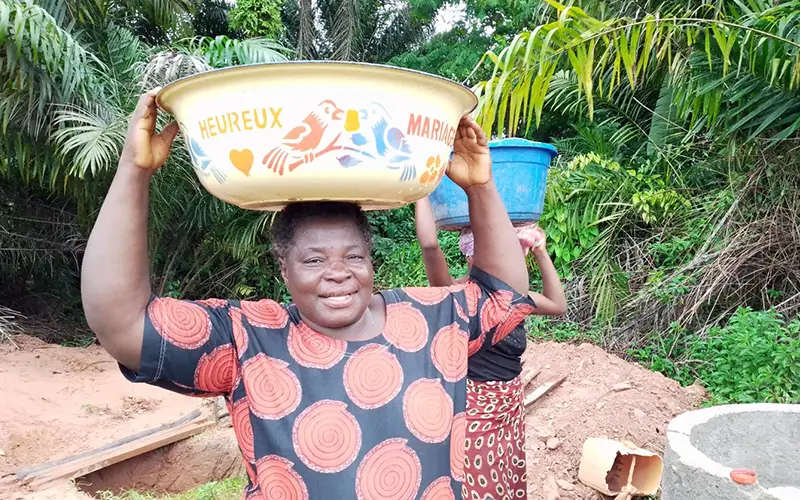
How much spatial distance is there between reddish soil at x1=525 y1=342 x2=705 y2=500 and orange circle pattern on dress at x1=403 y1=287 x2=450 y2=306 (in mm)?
2639

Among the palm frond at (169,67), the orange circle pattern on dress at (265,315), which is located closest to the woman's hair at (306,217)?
the orange circle pattern on dress at (265,315)

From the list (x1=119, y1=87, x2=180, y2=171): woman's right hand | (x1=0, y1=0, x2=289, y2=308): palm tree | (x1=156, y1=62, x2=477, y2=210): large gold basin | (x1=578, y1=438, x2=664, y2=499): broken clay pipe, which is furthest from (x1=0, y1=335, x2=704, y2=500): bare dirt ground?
(x1=119, y1=87, x2=180, y2=171): woman's right hand

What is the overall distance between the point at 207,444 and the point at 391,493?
13.8 feet

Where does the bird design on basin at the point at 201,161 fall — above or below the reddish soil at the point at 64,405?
above

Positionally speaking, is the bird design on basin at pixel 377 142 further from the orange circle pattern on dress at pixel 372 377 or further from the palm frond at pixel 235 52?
the palm frond at pixel 235 52

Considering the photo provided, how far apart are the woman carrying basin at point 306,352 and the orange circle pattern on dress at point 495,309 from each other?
88mm

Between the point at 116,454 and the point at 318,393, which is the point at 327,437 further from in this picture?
the point at 116,454

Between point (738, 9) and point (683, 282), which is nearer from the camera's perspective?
point (738, 9)

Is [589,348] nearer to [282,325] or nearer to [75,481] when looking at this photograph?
[75,481]

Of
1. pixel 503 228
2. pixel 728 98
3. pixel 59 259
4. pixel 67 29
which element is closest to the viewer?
pixel 503 228

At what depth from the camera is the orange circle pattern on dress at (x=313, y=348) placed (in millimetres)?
1256

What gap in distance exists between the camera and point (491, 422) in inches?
81.4

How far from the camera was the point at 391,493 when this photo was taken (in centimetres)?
121

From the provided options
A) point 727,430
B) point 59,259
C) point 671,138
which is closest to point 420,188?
point 727,430
